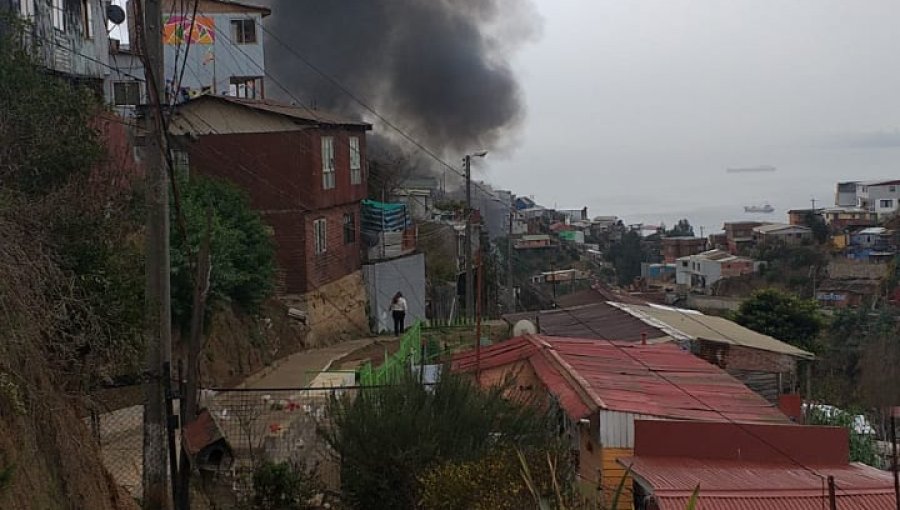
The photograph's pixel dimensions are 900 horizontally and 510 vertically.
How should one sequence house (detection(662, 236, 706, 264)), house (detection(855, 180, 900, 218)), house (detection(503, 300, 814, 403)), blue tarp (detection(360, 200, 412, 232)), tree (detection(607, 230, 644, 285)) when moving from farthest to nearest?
house (detection(855, 180, 900, 218))
house (detection(662, 236, 706, 264))
tree (detection(607, 230, 644, 285))
blue tarp (detection(360, 200, 412, 232))
house (detection(503, 300, 814, 403))

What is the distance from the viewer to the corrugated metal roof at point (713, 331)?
59.3 ft

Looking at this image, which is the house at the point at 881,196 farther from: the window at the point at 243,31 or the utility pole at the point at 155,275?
the utility pole at the point at 155,275

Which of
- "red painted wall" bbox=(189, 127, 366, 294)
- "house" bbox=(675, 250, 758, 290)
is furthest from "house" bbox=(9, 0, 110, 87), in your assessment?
"house" bbox=(675, 250, 758, 290)

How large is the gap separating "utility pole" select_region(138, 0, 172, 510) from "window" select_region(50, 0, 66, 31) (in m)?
11.5

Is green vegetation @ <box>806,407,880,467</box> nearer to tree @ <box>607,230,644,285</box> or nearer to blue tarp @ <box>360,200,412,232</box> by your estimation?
blue tarp @ <box>360,200,412,232</box>

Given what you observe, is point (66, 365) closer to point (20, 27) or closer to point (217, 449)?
point (217, 449)

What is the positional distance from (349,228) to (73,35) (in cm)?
829

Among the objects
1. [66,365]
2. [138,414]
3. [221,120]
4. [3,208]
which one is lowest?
[138,414]

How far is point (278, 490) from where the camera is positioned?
34.0ft

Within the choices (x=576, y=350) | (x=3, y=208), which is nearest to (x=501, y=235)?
(x=576, y=350)

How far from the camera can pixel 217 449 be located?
10.8 meters

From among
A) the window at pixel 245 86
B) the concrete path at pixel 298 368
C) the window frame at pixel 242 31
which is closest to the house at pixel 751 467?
the concrete path at pixel 298 368

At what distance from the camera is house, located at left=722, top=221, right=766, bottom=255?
78600mm

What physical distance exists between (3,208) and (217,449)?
405 cm
